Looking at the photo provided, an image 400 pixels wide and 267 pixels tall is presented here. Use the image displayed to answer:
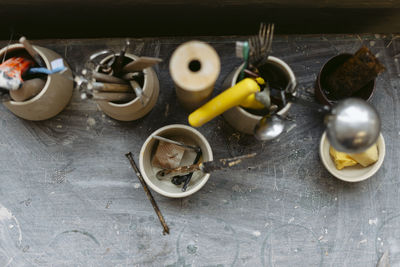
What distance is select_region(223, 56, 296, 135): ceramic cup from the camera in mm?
514

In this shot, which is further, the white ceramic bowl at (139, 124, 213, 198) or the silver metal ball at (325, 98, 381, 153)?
the white ceramic bowl at (139, 124, 213, 198)

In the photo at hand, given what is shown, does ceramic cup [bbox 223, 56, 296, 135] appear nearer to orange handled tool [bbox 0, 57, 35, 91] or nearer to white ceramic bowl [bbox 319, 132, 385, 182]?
white ceramic bowl [bbox 319, 132, 385, 182]

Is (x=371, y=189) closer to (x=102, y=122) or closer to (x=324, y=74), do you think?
(x=324, y=74)

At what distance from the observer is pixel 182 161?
60 centimetres

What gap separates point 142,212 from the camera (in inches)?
23.3

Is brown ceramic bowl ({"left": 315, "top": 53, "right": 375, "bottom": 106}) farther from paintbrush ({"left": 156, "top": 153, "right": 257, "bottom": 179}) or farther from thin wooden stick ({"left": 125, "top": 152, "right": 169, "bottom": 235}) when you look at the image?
thin wooden stick ({"left": 125, "top": 152, "right": 169, "bottom": 235})

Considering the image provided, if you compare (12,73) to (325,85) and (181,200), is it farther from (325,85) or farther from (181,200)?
(325,85)

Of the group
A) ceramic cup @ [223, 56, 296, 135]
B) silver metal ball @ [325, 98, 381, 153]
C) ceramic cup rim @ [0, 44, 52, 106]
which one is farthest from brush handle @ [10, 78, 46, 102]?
silver metal ball @ [325, 98, 381, 153]

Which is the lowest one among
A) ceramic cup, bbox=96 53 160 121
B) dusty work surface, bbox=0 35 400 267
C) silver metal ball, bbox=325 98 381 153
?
dusty work surface, bbox=0 35 400 267

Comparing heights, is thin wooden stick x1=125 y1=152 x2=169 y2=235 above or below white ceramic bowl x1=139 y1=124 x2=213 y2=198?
below

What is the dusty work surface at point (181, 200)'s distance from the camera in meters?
0.59

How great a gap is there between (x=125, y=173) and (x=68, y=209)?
0.11m

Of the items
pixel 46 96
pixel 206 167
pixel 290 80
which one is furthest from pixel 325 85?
pixel 46 96

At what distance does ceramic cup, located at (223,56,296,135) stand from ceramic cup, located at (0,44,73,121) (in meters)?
0.25
